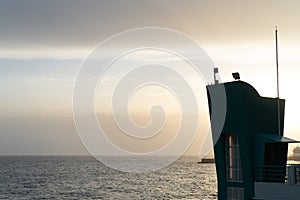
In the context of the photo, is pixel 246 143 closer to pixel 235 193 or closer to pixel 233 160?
pixel 233 160

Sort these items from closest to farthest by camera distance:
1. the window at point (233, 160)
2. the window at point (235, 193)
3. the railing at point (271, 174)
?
the railing at point (271, 174), the window at point (235, 193), the window at point (233, 160)

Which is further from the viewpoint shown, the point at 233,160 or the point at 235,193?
the point at 233,160

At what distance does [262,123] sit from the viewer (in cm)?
2839

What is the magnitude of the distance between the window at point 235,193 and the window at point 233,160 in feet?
1.75

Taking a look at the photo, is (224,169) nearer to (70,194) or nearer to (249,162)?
(249,162)

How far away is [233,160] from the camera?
28703 millimetres

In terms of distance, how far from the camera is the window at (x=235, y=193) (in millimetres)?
27984

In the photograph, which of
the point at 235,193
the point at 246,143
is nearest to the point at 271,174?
the point at 246,143

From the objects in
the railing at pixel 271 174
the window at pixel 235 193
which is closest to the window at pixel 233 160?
the window at pixel 235 193

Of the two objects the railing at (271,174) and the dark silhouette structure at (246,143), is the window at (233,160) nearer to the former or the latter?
the dark silhouette structure at (246,143)

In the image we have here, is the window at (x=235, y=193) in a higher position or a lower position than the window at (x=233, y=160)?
lower

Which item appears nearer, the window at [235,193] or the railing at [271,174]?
the railing at [271,174]

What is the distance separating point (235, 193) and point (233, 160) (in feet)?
5.76

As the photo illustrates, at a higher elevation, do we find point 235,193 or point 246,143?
point 246,143
